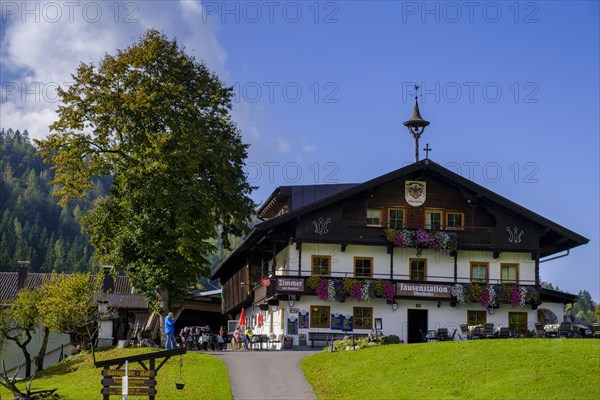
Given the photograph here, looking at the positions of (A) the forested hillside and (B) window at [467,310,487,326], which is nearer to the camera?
(B) window at [467,310,487,326]

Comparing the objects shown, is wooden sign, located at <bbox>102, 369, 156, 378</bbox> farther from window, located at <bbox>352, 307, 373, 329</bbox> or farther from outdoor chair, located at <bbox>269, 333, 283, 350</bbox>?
window, located at <bbox>352, 307, 373, 329</bbox>

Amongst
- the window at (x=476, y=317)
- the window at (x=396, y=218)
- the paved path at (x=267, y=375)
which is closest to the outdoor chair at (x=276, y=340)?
the paved path at (x=267, y=375)

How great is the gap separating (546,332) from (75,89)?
80.8ft

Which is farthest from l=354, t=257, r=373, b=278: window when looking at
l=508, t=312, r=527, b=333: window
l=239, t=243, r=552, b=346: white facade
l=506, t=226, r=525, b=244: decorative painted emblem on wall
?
l=508, t=312, r=527, b=333: window

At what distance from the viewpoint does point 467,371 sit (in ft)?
97.5

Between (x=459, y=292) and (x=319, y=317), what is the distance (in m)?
7.07

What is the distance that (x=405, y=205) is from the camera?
158ft

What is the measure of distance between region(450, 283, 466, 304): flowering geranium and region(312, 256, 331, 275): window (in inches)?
247

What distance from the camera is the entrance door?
4725cm

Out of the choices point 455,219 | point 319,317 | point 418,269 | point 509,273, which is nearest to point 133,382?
point 319,317

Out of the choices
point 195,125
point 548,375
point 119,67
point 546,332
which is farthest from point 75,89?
point 548,375

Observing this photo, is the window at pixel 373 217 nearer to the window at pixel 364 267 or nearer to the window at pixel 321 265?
the window at pixel 364 267

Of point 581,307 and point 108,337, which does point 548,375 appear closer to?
point 108,337

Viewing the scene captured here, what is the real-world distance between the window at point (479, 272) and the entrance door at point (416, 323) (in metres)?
3.35
